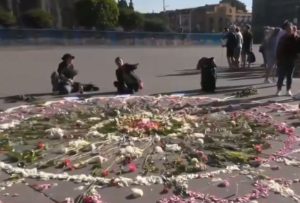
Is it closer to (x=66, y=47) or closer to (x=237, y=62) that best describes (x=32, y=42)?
(x=66, y=47)

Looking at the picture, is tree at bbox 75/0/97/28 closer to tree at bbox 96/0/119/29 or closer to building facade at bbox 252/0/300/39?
tree at bbox 96/0/119/29

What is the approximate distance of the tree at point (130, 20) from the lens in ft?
236

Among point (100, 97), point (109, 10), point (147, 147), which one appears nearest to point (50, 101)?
point (100, 97)

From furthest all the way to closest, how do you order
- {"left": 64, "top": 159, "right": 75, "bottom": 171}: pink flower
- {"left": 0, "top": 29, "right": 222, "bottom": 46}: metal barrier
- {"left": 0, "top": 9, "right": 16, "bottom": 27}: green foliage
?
1. {"left": 0, "top": 9, "right": 16, "bottom": 27}: green foliage
2. {"left": 0, "top": 29, "right": 222, "bottom": 46}: metal barrier
3. {"left": 64, "top": 159, "right": 75, "bottom": 171}: pink flower

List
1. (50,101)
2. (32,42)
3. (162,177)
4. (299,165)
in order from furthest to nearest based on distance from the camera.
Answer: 1. (32,42)
2. (50,101)
3. (299,165)
4. (162,177)

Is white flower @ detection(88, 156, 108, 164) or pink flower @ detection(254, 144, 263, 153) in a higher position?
white flower @ detection(88, 156, 108, 164)

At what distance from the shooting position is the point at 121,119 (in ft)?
30.7

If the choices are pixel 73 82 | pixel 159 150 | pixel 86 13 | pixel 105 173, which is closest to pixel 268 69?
pixel 73 82

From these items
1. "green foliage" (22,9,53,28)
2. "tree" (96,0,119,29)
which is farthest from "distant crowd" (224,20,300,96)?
"tree" (96,0,119,29)

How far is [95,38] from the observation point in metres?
43.8

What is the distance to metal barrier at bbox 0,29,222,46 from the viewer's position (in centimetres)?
4015

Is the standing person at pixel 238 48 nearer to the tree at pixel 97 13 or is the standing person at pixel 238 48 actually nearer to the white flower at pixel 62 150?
the white flower at pixel 62 150

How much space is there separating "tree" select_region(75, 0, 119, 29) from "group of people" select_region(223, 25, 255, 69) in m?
47.1

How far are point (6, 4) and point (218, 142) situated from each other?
213 ft
